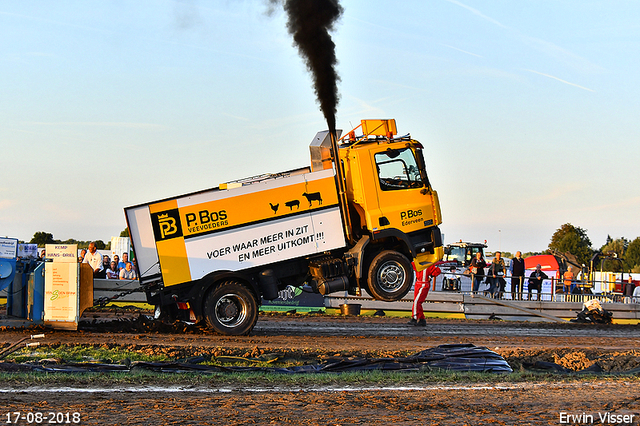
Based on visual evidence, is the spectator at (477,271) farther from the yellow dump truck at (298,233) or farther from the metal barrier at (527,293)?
the yellow dump truck at (298,233)

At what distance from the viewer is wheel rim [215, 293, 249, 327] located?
1170 cm

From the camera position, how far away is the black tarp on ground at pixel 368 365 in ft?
25.1

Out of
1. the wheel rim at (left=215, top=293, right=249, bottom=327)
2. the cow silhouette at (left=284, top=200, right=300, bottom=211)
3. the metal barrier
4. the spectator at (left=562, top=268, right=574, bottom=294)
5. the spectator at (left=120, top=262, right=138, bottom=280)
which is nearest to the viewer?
the wheel rim at (left=215, top=293, right=249, bottom=327)

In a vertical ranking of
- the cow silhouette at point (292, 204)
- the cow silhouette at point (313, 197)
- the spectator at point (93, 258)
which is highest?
the cow silhouette at point (313, 197)

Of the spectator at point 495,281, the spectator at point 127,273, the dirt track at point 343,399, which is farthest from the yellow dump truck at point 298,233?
the spectator at point 495,281

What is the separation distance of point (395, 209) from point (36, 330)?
7.29m

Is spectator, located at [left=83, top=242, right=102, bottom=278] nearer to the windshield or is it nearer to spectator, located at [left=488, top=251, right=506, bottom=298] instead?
the windshield

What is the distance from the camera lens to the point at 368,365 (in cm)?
834

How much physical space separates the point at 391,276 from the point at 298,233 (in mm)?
2114

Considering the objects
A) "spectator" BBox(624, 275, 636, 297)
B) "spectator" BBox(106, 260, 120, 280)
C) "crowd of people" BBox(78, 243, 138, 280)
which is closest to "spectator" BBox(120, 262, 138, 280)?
"crowd of people" BBox(78, 243, 138, 280)

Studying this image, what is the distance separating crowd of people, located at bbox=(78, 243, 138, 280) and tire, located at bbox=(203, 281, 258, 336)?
219 inches

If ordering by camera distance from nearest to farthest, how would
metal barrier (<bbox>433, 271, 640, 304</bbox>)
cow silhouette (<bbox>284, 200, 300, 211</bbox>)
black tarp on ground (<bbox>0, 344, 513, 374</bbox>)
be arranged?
black tarp on ground (<bbox>0, 344, 513, 374</bbox>), cow silhouette (<bbox>284, 200, 300, 211</bbox>), metal barrier (<bbox>433, 271, 640, 304</bbox>)

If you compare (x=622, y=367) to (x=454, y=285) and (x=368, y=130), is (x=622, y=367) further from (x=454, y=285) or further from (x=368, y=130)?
(x=454, y=285)

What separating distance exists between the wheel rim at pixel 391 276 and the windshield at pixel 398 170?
1.56m
